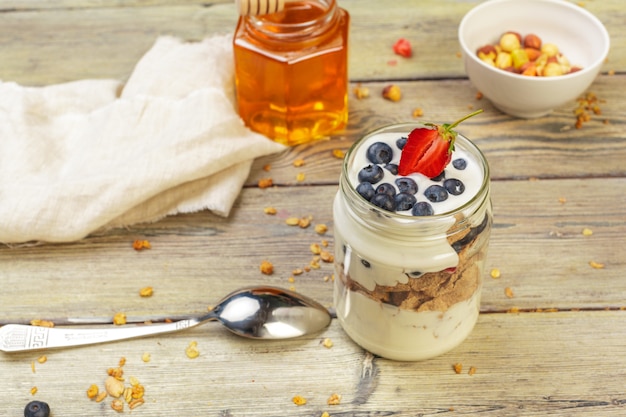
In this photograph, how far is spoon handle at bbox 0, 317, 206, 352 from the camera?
1017 mm

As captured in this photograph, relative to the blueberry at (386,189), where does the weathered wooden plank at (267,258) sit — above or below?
below

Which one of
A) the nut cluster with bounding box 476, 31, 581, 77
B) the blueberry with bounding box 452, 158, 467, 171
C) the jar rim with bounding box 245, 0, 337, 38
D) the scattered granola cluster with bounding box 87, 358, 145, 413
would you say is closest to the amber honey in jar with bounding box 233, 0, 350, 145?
the jar rim with bounding box 245, 0, 337, 38

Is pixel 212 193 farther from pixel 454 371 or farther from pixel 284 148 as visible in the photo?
pixel 454 371

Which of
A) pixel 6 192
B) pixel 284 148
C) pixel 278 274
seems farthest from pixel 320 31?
pixel 6 192

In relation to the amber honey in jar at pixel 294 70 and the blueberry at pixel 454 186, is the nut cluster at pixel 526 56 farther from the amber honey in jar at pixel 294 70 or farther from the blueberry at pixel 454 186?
the blueberry at pixel 454 186

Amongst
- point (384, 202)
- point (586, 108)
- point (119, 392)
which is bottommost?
point (119, 392)

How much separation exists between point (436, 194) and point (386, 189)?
54 mm

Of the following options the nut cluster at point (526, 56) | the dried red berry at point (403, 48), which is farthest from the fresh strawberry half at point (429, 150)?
the dried red berry at point (403, 48)

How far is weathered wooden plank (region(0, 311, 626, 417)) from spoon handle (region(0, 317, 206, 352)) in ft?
0.04

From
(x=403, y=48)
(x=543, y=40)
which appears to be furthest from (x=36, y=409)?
(x=543, y=40)

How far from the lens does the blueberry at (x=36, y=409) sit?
94 centimetres

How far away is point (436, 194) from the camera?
86 centimetres

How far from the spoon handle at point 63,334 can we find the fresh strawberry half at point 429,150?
351 millimetres

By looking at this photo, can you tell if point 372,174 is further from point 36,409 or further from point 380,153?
point 36,409
